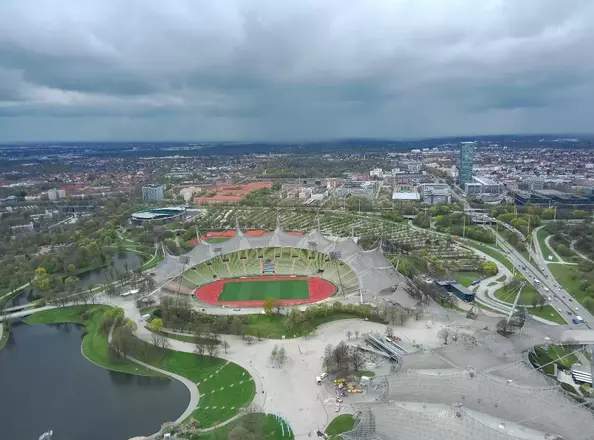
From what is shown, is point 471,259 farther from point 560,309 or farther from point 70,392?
point 70,392

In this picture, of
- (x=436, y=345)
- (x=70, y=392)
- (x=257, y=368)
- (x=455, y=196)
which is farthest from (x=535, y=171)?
(x=70, y=392)

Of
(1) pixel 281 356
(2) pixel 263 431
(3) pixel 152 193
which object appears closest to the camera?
(2) pixel 263 431

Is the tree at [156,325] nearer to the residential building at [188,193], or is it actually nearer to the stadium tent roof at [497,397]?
the stadium tent roof at [497,397]

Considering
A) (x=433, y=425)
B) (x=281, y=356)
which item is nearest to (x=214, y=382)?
(x=281, y=356)

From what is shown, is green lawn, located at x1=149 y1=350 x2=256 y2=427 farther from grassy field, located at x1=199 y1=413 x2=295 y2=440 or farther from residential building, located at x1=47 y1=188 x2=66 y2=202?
residential building, located at x1=47 y1=188 x2=66 y2=202

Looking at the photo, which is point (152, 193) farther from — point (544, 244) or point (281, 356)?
point (544, 244)

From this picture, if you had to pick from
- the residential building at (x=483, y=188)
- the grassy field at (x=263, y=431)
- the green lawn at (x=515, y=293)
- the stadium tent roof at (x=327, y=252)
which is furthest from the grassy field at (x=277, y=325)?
the residential building at (x=483, y=188)

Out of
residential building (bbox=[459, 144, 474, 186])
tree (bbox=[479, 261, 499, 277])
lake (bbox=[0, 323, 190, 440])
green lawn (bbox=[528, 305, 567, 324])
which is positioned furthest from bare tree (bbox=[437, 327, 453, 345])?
residential building (bbox=[459, 144, 474, 186])
